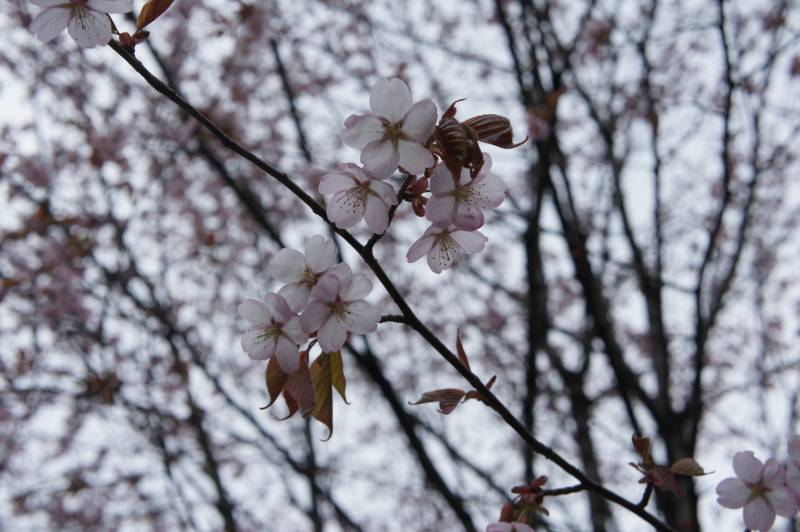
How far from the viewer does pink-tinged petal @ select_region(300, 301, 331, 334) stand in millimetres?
→ 1048

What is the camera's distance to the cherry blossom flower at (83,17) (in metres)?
1.04

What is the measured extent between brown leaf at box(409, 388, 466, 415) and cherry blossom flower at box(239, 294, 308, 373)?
0.24 meters

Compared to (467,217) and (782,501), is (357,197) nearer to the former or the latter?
(467,217)

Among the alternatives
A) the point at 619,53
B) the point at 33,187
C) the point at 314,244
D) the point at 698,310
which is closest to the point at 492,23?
the point at 619,53

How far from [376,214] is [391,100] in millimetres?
176

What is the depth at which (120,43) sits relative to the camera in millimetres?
1058

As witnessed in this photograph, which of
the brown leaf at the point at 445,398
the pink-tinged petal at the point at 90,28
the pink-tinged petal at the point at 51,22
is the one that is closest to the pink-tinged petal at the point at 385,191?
the brown leaf at the point at 445,398

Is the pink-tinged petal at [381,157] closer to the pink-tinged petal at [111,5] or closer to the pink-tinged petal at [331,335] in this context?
the pink-tinged petal at [331,335]

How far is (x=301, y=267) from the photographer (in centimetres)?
116

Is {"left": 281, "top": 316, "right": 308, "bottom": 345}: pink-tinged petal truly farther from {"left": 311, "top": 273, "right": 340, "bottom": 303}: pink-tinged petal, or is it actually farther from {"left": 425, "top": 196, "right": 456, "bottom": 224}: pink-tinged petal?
{"left": 425, "top": 196, "right": 456, "bottom": 224}: pink-tinged petal

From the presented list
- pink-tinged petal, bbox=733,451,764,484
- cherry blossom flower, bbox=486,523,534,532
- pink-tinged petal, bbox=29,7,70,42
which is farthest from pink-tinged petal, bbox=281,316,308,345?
pink-tinged petal, bbox=733,451,764,484

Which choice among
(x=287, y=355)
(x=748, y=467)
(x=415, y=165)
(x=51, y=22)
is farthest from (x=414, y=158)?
(x=748, y=467)

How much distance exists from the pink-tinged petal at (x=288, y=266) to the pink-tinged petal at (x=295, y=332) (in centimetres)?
10

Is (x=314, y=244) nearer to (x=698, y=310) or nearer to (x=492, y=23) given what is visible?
(x=698, y=310)
